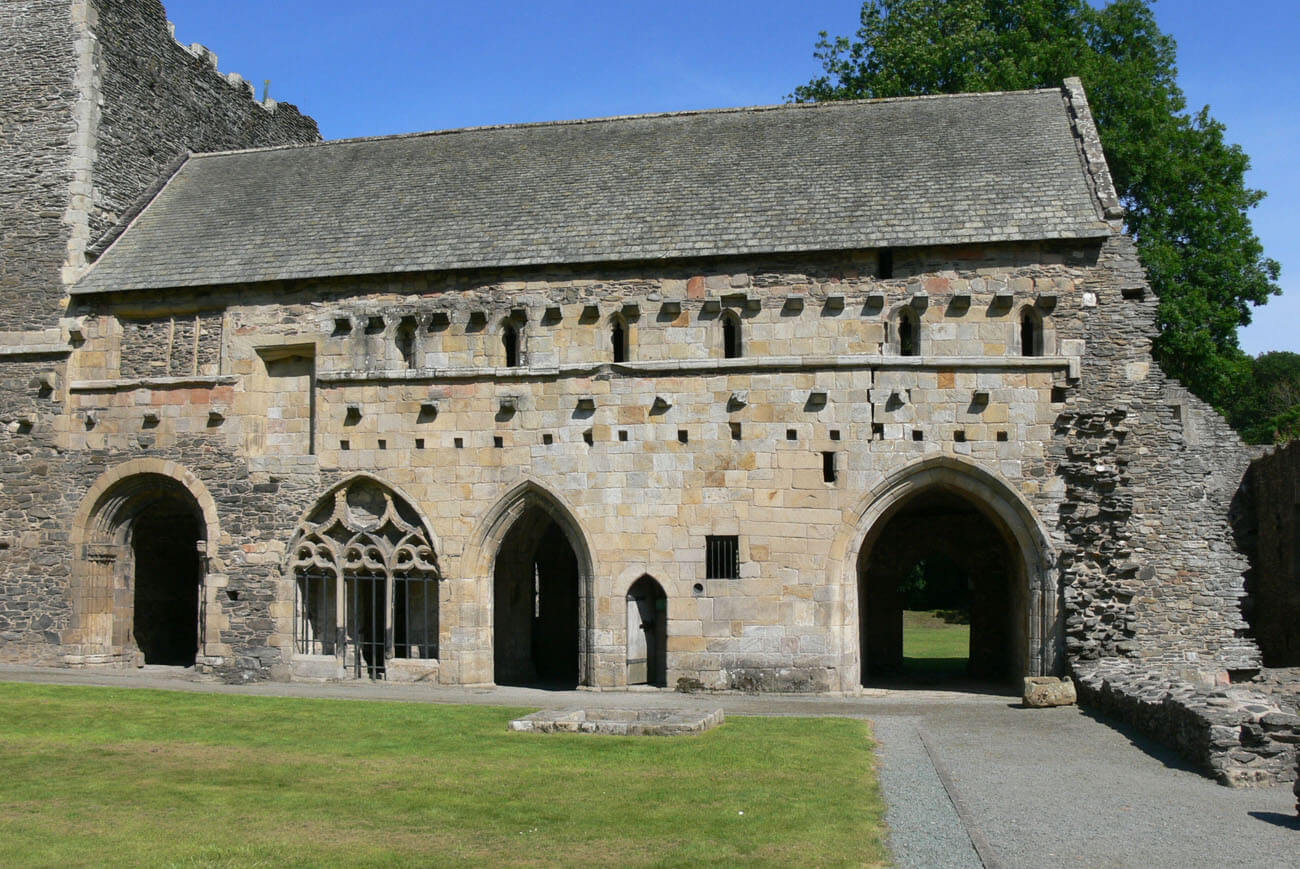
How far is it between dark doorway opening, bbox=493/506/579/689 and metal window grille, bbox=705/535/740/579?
2492 millimetres

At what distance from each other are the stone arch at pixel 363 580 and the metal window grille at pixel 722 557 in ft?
14.1

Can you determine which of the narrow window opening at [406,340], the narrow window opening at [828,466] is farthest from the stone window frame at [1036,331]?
the narrow window opening at [406,340]

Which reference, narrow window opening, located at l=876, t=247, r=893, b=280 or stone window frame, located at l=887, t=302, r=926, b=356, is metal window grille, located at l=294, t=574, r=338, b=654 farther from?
narrow window opening, located at l=876, t=247, r=893, b=280

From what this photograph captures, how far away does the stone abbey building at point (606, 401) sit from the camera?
63.1 ft

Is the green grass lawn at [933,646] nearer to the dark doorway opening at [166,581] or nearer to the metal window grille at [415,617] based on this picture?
the metal window grille at [415,617]

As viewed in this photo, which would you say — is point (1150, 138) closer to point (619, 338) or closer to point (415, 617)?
point (619, 338)

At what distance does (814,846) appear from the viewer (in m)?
9.08

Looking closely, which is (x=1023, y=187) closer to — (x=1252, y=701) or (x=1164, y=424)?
(x=1164, y=424)

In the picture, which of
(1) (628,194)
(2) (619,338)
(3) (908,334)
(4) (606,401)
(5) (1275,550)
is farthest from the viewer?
(5) (1275,550)

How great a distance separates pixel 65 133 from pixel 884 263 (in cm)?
1450

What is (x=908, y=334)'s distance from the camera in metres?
19.8

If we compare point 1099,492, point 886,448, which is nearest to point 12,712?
point 886,448

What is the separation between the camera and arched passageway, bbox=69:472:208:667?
21.7 m

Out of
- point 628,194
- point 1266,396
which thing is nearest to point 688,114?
point 628,194
